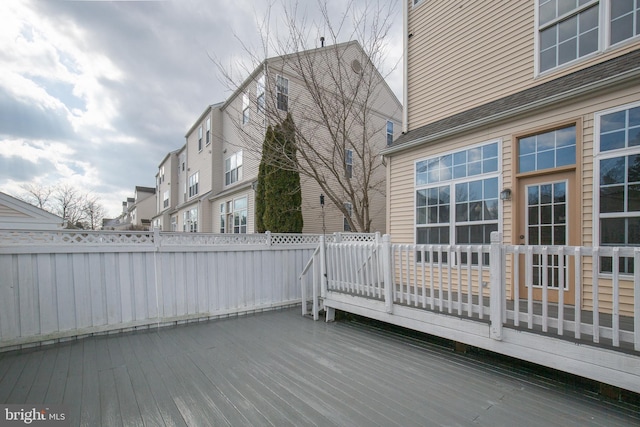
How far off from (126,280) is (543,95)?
652cm

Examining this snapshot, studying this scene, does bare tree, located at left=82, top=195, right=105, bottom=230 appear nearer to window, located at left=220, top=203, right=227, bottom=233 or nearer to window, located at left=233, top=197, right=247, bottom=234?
window, located at left=220, top=203, right=227, bottom=233

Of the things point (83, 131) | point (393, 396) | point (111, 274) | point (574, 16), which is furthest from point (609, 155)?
point (83, 131)

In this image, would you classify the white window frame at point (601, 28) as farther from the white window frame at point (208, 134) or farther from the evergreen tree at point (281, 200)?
the white window frame at point (208, 134)

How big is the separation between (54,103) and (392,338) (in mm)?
8511

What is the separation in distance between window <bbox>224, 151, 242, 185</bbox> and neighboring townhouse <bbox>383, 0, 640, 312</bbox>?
778cm

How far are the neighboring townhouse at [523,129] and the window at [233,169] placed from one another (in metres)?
7.78

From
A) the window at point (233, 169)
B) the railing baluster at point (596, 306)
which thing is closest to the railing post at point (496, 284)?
the railing baluster at point (596, 306)

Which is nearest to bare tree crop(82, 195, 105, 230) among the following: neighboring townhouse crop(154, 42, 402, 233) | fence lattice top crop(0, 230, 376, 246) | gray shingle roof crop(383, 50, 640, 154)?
neighboring townhouse crop(154, 42, 402, 233)

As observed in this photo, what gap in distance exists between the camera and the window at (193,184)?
1561 centimetres

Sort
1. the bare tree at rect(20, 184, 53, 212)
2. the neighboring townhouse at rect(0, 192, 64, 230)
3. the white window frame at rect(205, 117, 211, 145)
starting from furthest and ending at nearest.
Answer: the bare tree at rect(20, 184, 53, 212)
the white window frame at rect(205, 117, 211, 145)
the neighboring townhouse at rect(0, 192, 64, 230)

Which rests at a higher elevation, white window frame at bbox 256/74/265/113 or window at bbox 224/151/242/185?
white window frame at bbox 256/74/265/113

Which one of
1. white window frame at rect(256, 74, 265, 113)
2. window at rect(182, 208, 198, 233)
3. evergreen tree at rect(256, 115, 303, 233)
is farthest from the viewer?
window at rect(182, 208, 198, 233)

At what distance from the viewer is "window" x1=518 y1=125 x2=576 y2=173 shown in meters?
3.64

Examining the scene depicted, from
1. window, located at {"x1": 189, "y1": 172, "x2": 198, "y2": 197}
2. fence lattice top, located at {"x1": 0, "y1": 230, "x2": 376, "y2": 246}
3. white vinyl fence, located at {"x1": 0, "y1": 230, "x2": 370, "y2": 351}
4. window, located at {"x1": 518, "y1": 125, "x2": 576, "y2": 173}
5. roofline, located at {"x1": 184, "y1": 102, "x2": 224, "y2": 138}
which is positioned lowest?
white vinyl fence, located at {"x1": 0, "y1": 230, "x2": 370, "y2": 351}
